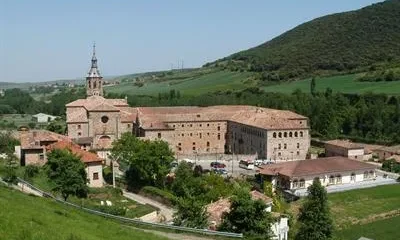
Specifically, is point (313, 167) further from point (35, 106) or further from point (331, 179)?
point (35, 106)

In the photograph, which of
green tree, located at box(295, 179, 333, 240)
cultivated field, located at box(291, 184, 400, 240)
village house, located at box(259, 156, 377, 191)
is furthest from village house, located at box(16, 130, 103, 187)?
green tree, located at box(295, 179, 333, 240)

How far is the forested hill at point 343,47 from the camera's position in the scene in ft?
467

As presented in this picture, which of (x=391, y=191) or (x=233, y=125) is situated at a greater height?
(x=233, y=125)

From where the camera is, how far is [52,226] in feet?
53.1

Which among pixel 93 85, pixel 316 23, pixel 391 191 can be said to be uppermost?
pixel 316 23

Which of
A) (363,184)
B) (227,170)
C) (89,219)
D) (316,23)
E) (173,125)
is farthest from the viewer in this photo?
(316,23)

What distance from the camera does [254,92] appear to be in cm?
12519

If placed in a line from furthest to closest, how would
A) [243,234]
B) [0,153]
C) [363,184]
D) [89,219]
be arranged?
[363,184], [0,153], [243,234], [89,219]

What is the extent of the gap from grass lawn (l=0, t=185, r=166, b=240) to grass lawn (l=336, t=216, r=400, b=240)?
21560 mm

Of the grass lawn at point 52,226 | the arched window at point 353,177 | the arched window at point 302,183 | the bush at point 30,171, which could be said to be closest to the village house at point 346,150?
the arched window at point 353,177

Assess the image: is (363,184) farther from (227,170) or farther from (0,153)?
(0,153)

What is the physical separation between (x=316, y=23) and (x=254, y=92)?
273 ft

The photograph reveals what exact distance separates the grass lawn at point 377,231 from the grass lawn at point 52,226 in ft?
70.7

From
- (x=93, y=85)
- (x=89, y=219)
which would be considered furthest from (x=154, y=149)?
(x=93, y=85)
